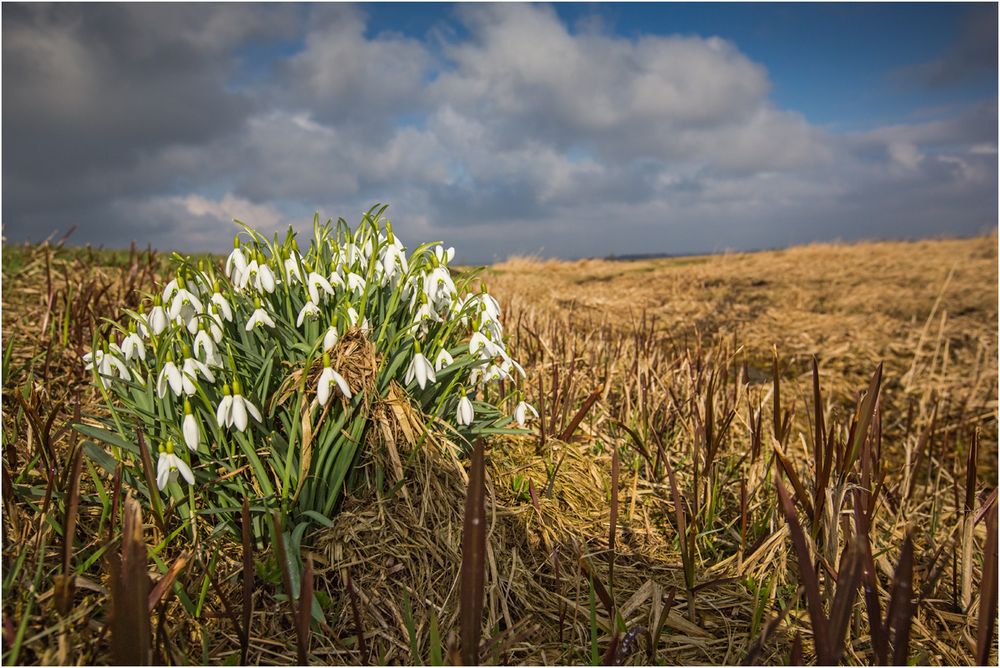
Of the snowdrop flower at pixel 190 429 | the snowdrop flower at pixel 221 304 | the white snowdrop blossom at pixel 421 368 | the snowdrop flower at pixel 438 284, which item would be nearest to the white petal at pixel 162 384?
the snowdrop flower at pixel 190 429

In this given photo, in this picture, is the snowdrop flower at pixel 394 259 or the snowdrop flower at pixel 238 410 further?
the snowdrop flower at pixel 394 259

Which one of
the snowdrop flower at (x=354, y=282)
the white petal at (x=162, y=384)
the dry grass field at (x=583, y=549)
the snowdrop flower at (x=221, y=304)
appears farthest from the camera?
the snowdrop flower at (x=354, y=282)

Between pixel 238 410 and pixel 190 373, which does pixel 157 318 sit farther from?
pixel 238 410

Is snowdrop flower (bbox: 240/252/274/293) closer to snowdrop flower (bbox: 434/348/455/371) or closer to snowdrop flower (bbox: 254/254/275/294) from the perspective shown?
snowdrop flower (bbox: 254/254/275/294)

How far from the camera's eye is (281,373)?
2256 mm

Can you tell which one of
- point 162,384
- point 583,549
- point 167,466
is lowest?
point 583,549

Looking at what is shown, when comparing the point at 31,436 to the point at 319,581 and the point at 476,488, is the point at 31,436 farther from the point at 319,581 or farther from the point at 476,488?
the point at 476,488

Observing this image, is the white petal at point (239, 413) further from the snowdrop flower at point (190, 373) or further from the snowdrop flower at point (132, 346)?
the snowdrop flower at point (132, 346)

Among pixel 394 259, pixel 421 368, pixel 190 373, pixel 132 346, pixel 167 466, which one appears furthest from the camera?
pixel 394 259

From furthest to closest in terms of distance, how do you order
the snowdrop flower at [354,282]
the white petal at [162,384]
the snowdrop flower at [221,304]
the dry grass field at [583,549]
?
the snowdrop flower at [354,282]
the snowdrop flower at [221,304]
the white petal at [162,384]
the dry grass field at [583,549]

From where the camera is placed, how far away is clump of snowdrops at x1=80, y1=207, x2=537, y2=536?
1.93 metres

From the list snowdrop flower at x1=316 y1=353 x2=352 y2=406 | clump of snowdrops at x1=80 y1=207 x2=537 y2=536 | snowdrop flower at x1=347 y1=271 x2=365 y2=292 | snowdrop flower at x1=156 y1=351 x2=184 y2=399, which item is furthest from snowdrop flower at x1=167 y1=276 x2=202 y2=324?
snowdrop flower at x1=316 y1=353 x2=352 y2=406

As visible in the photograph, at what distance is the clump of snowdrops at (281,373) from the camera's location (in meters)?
1.93

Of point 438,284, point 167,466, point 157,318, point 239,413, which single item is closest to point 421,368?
point 438,284
